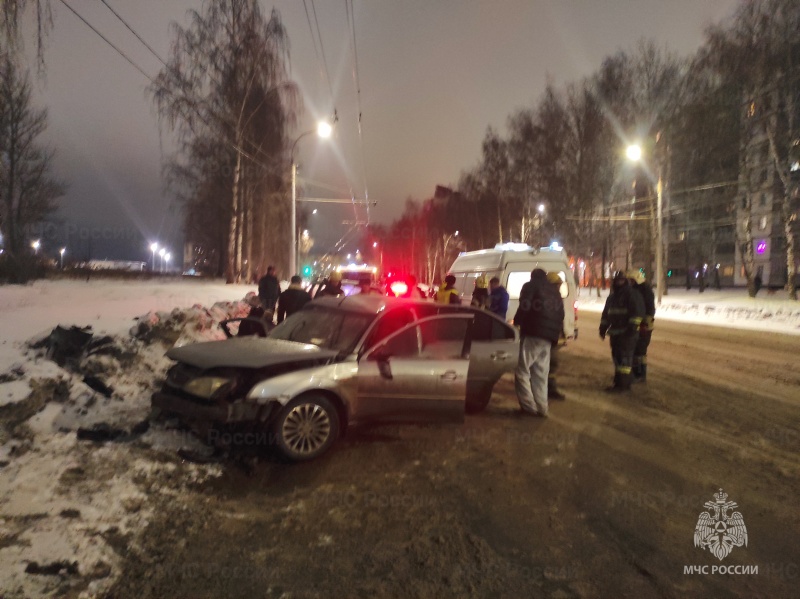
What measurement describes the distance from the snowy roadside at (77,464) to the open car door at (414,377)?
5.28 ft

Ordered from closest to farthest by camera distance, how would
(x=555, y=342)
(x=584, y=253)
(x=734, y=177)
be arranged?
(x=555, y=342) < (x=734, y=177) < (x=584, y=253)

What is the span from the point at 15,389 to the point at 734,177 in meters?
39.2

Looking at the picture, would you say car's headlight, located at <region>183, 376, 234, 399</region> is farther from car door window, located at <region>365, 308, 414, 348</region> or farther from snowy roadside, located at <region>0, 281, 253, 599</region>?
car door window, located at <region>365, 308, 414, 348</region>

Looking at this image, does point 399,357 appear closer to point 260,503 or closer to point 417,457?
point 417,457

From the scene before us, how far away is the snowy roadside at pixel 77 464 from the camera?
3.35m

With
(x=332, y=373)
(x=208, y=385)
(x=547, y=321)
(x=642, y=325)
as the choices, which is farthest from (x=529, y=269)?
(x=208, y=385)

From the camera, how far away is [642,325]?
9.02 meters

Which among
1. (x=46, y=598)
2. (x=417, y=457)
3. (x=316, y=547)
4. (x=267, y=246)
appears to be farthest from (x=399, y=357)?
(x=267, y=246)

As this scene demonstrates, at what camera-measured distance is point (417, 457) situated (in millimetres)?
5660

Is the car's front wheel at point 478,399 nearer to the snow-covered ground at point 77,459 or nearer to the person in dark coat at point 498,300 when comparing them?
the person in dark coat at point 498,300

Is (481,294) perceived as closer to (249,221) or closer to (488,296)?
(488,296)

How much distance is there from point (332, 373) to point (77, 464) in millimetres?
2229

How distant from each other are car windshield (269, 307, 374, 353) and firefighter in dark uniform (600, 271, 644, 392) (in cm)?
442

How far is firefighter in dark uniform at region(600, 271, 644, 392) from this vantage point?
8602 millimetres
